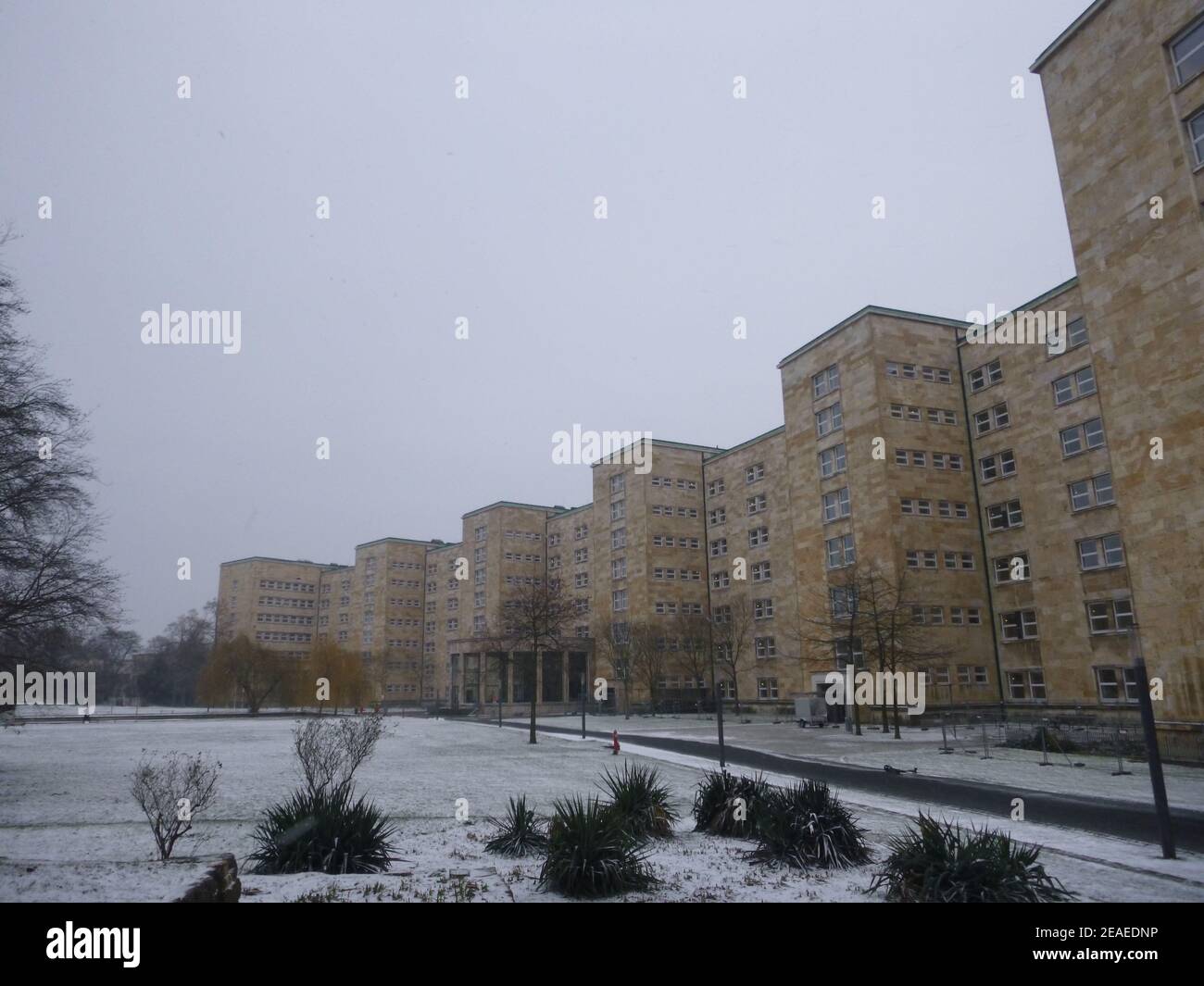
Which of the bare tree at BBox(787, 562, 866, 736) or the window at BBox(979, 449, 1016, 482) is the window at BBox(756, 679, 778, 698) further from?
the window at BBox(979, 449, 1016, 482)

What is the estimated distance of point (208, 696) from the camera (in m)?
69.1

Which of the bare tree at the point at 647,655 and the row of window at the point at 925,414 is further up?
the row of window at the point at 925,414

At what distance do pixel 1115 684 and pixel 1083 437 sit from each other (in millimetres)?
11840

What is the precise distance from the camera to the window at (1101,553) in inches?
1435

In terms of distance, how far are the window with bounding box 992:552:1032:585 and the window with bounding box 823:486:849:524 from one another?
859 cm

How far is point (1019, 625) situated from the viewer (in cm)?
4316

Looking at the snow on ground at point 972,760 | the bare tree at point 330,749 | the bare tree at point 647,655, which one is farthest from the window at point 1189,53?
the bare tree at point 647,655

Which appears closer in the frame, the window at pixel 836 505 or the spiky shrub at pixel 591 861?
the spiky shrub at pixel 591 861

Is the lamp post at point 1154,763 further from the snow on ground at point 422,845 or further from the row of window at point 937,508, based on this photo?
the row of window at point 937,508

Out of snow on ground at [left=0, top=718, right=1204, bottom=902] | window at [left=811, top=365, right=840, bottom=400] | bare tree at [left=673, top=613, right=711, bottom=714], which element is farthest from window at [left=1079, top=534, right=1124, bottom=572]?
bare tree at [left=673, top=613, right=711, bottom=714]

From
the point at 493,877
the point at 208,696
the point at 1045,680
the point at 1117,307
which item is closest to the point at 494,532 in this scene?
the point at 208,696

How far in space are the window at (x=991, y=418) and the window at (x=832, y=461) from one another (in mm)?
7684

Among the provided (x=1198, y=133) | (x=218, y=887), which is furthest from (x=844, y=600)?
(x=218, y=887)

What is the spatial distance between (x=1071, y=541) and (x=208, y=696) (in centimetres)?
6673
